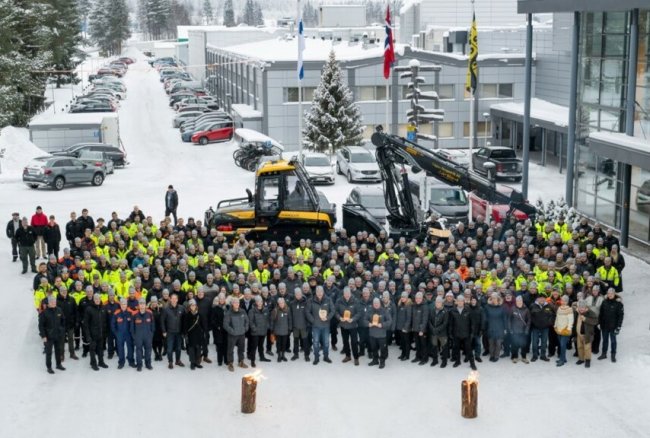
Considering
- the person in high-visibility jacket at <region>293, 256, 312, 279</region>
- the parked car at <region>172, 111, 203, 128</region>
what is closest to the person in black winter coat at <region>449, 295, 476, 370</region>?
the person in high-visibility jacket at <region>293, 256, 312, 279</region>

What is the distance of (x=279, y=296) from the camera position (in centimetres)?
1742

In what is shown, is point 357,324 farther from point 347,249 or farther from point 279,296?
point 347,249

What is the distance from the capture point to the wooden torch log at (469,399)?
47.8ft

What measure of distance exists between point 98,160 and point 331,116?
12654mm

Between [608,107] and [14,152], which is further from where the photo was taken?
[14,152]

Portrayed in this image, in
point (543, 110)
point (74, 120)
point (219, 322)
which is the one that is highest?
point (543, 110)

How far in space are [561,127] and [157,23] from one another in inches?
6243

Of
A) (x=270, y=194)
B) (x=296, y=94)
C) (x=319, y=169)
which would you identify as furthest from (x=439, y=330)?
(x=296, y=94)

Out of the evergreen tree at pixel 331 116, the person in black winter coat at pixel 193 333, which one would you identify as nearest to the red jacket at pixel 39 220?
the person in black winter coat at pixel 193 333

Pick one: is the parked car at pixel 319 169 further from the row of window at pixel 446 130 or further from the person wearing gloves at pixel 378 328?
the person wearing gloves at pixel 378 328

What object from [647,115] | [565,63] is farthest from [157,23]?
[647,115]

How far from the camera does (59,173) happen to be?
36.3 m

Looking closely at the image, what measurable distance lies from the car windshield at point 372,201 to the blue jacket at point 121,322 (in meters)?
12.8

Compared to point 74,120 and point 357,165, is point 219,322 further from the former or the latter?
point 74,120
